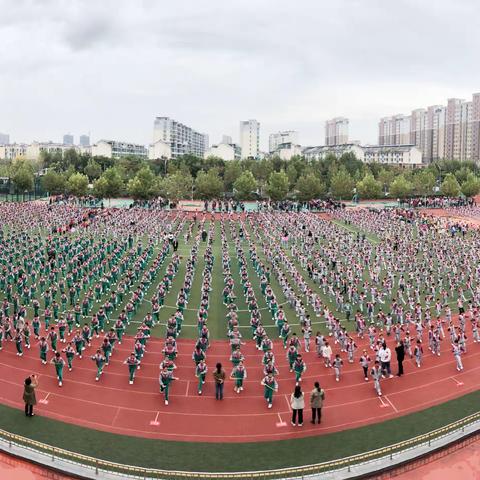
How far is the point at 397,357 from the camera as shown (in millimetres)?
16891

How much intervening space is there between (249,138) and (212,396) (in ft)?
502

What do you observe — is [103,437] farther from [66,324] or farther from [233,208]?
[233,208]

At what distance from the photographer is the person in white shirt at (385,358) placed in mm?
16000

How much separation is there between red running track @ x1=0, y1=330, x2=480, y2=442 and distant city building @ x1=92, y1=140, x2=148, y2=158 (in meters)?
108

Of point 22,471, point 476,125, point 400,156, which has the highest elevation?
point 476,125

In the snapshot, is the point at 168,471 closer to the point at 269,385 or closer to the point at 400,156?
the point at 269,385

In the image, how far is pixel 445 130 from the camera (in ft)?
481

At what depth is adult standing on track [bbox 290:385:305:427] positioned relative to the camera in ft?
42.8

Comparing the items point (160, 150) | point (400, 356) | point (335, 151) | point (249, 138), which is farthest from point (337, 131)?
point (400, 356)

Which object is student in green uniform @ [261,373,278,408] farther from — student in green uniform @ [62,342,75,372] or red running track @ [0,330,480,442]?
student in green uniform @ [62,342,75,372]

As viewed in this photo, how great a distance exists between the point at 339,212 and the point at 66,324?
43376 millimetres

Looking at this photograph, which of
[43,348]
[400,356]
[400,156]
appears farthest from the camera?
[400,156]

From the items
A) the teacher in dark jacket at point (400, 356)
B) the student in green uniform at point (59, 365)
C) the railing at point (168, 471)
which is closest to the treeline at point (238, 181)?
the student in green uniform at point (59, 365)

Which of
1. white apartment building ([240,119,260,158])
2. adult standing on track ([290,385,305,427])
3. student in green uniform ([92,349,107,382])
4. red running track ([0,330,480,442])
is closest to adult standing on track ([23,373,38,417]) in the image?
red running track ([0,330,480,442])
